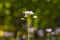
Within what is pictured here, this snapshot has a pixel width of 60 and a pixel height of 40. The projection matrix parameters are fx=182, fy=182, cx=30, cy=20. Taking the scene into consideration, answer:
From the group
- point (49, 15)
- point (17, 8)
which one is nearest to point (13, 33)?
point (17, 8)

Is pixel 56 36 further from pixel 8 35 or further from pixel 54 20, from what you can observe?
pixel 8 35

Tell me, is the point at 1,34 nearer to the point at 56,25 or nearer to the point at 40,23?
the point at 40,23

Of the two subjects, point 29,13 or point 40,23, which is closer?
point 29,13

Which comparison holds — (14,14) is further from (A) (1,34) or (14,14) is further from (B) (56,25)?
(B) (56,25)

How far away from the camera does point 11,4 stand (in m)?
1.15

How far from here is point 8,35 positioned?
1.16 metres

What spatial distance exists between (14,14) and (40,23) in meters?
0.18

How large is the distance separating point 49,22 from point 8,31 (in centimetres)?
28

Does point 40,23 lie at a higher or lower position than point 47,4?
lower

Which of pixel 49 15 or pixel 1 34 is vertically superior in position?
pixel 49 15

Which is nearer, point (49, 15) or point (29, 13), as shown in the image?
point (29, 13)

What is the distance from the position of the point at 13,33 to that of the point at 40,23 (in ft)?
0.62

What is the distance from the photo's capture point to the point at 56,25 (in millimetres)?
1222

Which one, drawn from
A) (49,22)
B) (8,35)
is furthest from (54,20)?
(8,35)
